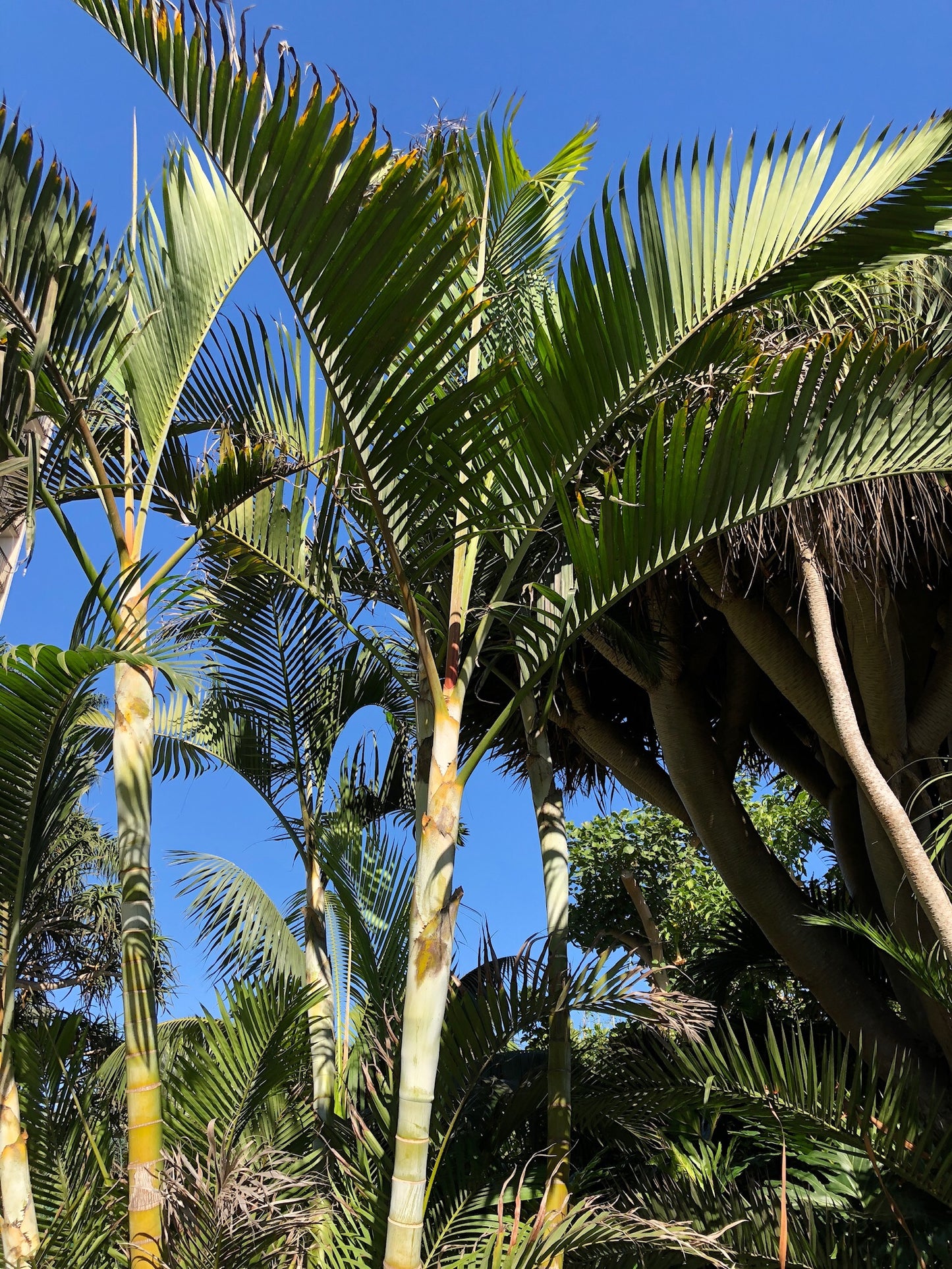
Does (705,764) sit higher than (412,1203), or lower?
higher

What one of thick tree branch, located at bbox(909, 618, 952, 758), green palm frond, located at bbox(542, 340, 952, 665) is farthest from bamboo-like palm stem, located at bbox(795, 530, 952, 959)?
green palm frond, located at bbox(542, 340, 952, 665)

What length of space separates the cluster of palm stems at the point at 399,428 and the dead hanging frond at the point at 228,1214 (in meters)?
0.03

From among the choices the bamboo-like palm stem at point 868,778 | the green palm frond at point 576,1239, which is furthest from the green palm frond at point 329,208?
the bamboo-like palm stem at point 868,778

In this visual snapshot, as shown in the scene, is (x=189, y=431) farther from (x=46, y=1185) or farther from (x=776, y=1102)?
(x=776, y=1102)

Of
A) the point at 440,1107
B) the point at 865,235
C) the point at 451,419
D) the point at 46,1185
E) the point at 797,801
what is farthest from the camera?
the point at 797,801

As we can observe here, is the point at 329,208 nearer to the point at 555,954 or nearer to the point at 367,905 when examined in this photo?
the point at 555,954

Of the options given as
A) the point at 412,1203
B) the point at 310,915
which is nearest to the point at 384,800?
the point at 310,915

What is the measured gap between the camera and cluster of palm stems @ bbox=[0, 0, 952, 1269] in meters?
2.17

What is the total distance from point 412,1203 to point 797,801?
9911 millimetres

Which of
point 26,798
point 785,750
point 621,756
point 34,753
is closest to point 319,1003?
point 26,798

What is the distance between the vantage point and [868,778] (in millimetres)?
3633

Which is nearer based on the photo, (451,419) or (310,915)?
(451,419)

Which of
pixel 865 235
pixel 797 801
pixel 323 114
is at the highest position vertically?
pixel 797 801

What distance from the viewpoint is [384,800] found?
514 centimetres
